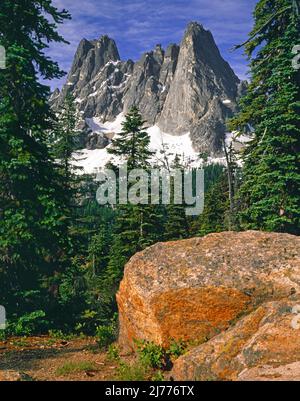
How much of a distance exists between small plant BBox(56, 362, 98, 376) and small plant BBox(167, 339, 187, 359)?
181cm

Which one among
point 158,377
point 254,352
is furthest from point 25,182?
point 254,352

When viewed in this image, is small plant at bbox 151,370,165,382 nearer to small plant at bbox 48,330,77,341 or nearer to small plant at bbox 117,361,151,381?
small plant at bbox 117,361,151,381

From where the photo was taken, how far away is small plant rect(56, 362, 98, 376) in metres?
8.84

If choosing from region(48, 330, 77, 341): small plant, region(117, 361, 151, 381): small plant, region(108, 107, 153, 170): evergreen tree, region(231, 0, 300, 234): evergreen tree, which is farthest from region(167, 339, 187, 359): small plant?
region(108, 107, 153, 170): evergreen tree

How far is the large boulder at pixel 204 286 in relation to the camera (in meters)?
8.82

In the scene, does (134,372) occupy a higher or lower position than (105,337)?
higher

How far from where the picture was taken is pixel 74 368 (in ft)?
29.5

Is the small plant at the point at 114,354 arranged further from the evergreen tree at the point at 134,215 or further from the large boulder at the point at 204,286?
the evergreen tree at the point at 134,215

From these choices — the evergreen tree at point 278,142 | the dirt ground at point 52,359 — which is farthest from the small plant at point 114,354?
the evergreen tree at point 278,142

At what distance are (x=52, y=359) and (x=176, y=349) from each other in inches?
139

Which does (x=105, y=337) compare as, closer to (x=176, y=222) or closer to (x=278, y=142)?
(x=278, y=142)

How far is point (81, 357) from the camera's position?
10.4 m

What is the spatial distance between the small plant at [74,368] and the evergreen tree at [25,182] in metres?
4.23

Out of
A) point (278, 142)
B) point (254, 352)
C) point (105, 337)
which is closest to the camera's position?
point (254, 352)
